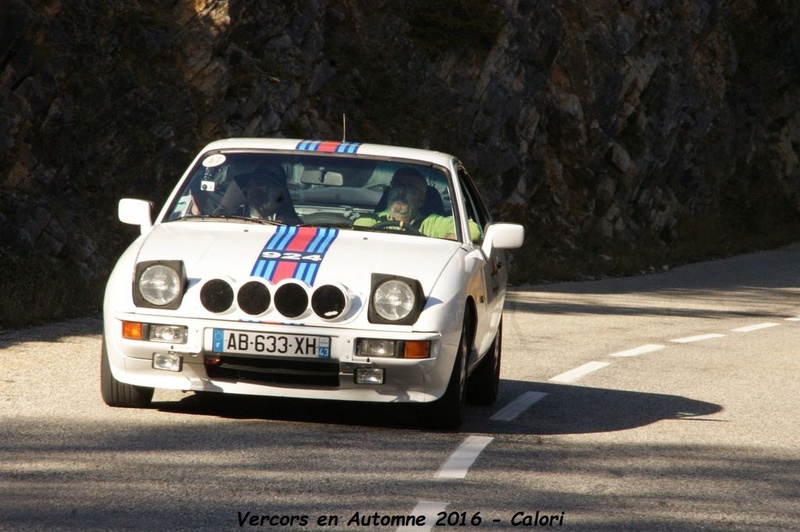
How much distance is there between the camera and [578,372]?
10.9 metres

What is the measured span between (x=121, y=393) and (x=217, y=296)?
988mm

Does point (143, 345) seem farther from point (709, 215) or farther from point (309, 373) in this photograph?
point (709, 215)

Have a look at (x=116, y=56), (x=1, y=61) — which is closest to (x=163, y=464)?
(x=1, y=61)

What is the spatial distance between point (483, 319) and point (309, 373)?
5.24 ft

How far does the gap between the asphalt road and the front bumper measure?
24cm

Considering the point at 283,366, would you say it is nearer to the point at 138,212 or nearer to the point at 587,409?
the point at 138,212

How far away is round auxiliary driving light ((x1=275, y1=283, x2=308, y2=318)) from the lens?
686cm

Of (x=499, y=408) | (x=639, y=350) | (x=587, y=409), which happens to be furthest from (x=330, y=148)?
(x=639, y=350)

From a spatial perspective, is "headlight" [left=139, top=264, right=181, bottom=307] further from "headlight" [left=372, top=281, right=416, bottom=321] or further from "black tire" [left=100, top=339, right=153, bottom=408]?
"headlight" [left=372, top=281, right=416, bottom=321]

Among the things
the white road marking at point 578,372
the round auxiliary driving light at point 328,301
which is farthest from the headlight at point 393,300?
the white road marking at point 578,372

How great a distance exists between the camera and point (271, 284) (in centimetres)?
689

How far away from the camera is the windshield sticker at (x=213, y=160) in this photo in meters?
8.38

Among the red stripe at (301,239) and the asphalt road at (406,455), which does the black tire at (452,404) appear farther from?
the red stripe at (301,239)

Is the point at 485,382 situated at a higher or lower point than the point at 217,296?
lower
